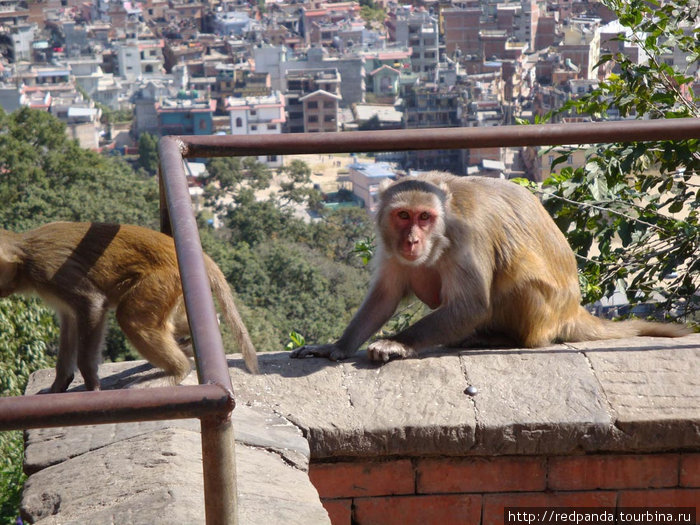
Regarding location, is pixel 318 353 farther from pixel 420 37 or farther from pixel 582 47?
pixel 420 37

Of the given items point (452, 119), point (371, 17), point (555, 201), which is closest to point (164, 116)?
point (452, 119)

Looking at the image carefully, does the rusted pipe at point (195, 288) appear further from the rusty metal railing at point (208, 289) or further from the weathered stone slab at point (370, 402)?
the weathered stone slab at point (370, 402)

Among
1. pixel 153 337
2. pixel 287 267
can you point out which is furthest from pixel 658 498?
pixel 287 267

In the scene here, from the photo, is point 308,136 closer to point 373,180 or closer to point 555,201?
point 555,201

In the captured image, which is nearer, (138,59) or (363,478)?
(363,478)

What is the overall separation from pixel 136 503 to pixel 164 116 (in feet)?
189

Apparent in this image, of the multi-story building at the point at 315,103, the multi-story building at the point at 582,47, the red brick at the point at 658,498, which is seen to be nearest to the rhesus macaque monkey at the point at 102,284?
the red brick at the point at 658,498

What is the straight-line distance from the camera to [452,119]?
52.1 metres

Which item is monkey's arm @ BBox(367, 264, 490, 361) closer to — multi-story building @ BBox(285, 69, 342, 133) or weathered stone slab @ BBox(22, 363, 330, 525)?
weathered stone slab @ BBox(22, 363, 330, 525)

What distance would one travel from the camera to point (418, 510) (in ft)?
7.37

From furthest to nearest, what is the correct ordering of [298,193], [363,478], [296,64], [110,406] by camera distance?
[296,64] < [298,193] < [363,478] < [110,406]

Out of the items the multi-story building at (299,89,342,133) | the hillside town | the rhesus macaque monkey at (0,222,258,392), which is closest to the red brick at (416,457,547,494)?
the rhesus macaque monkey at (0,222,258,392)

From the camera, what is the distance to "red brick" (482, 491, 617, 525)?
2248 mm

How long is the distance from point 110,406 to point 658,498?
1.58 m
